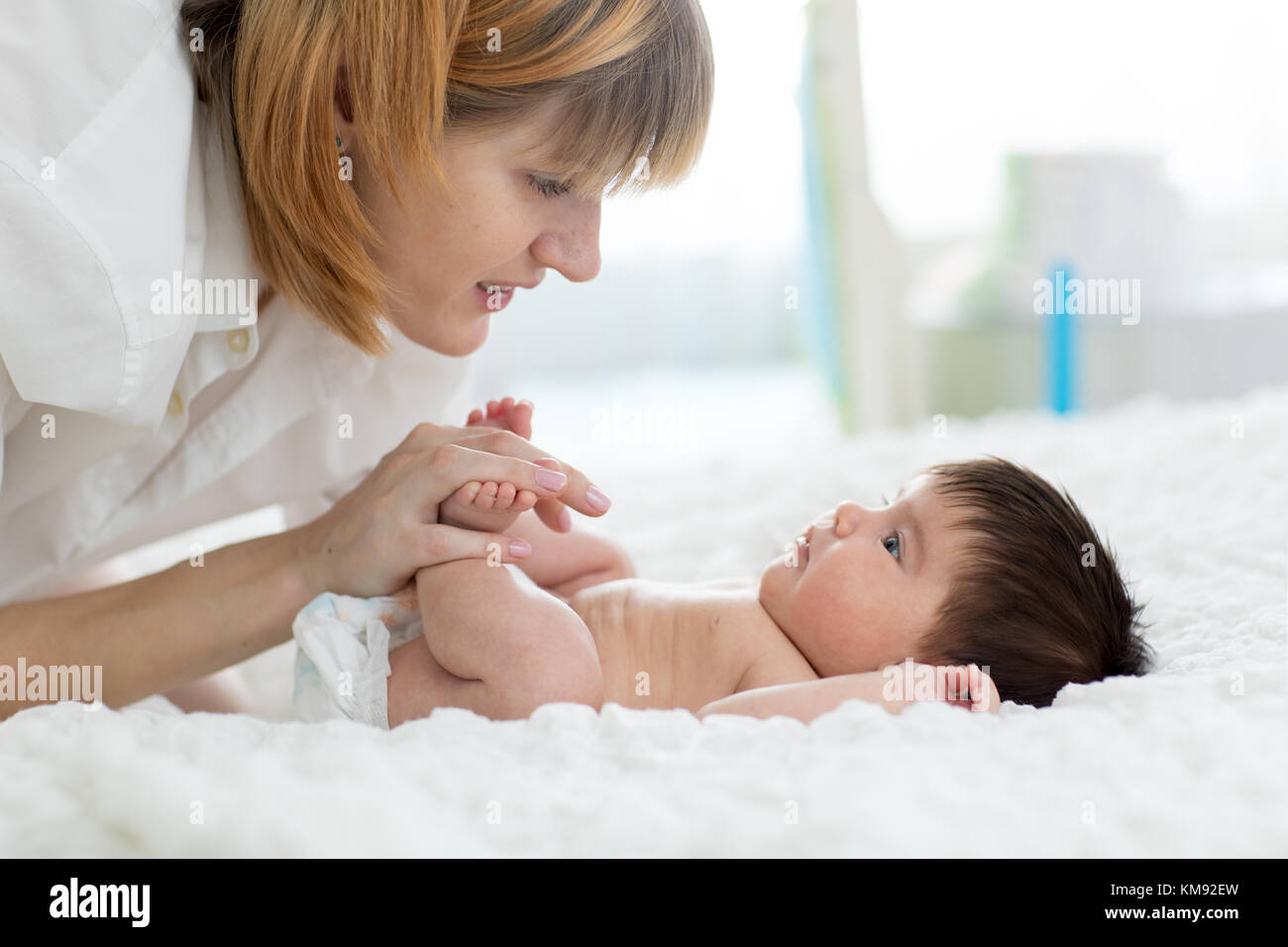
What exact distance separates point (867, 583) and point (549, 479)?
34 centimetres

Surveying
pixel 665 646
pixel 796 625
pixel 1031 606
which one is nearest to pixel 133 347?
pixel 665 646

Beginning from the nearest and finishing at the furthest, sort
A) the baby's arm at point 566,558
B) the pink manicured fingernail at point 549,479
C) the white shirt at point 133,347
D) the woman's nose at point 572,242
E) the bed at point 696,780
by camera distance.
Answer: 1. the bed at point 696,780
2. the white shirt at point 133,347
3. the pink manicured fingernail at point 549,479
4. the woman's nose at point 572,242
5. the baby's arm at point 566,558

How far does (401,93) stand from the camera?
101 centimetres

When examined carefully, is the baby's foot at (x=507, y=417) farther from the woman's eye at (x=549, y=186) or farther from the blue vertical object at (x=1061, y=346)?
the blue vertical object at (x=1061, y=346)

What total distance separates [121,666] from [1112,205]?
2.39 meters

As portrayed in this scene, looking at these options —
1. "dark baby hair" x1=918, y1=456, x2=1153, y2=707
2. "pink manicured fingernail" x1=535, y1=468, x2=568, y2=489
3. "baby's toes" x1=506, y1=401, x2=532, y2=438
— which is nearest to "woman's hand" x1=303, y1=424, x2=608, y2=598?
"pink manicured fingernail" x1=535, y1=468, x2=568, y2=489

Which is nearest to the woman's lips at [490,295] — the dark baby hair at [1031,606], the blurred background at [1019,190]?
the dark baby hair at [1031,606]

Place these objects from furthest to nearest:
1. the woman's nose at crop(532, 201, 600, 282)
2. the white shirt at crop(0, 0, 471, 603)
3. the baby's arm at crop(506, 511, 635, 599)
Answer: the baby's arm at crop(506, 511, 635, 599) < the woman's nose at crop(532, 201, 600, 282) < the white shirt at crop(0, 0, 471, 603)

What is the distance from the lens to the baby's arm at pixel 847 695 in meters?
0.96

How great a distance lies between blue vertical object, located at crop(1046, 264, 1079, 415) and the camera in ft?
8.64

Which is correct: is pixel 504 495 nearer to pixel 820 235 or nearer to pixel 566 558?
pixel 566 558

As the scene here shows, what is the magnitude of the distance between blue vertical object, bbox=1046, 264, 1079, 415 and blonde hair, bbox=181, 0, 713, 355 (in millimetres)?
1745

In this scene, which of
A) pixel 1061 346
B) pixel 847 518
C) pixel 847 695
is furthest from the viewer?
pixel 1061 346

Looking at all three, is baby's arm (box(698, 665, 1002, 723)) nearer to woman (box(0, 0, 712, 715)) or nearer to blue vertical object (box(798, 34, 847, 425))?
woman (box(0, 0, 712, 715))
